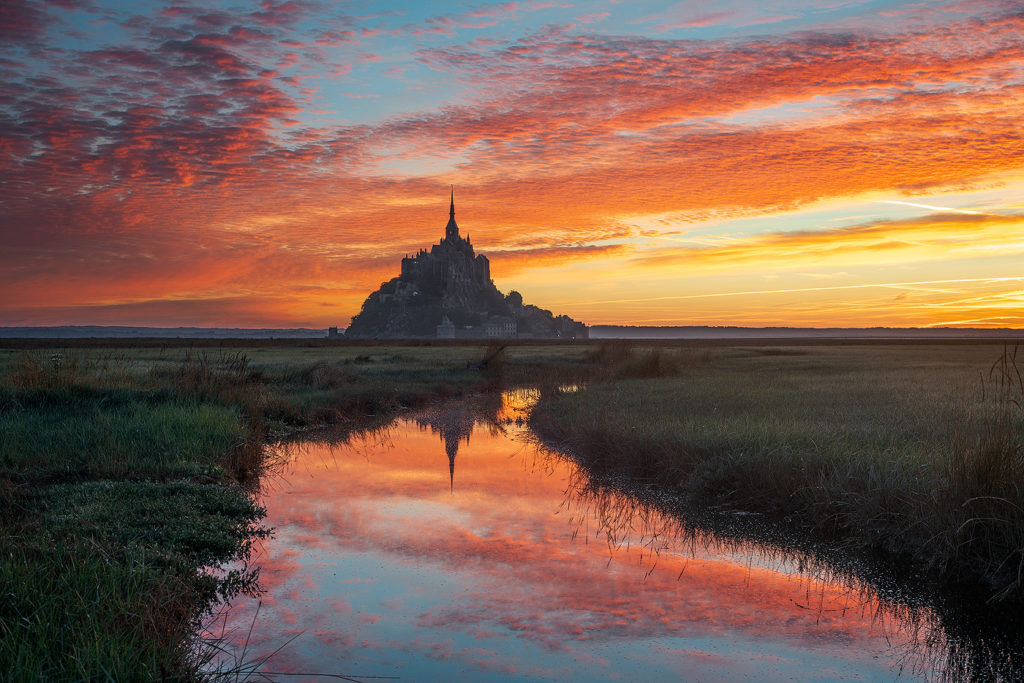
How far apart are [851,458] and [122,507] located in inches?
401

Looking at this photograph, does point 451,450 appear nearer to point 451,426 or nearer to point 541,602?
point 451,426

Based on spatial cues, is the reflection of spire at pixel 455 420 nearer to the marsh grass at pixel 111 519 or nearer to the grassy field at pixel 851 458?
the grassy field at pixel 851 458

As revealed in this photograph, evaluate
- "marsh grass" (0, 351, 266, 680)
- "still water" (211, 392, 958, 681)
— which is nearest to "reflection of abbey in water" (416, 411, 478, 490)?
"still water" (211, 392, 958, 681)

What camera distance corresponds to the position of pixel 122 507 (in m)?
8.31

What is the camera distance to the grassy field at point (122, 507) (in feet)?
14.8

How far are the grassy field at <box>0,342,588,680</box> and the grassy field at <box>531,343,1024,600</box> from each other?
708 cm

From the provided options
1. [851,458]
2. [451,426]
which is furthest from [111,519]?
[451,426]

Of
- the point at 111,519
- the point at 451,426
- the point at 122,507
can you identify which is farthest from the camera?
the point at 451,426

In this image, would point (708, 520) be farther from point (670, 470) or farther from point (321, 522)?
point (321, 522)

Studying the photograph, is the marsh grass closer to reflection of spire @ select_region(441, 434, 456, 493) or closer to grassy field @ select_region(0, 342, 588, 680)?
grassy field @ select_region(0, 342, 588, 680)

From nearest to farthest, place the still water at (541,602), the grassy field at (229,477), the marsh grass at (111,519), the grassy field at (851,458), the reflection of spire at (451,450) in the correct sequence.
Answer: the marsh grass at (111,519)
the grassy field at (229,477)
the still water at (541,602)
the grassy field at (851,458)
the reflection of spire at (451,450)

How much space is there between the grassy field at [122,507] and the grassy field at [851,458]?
23.2 ft

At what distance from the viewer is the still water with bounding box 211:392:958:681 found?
5500 millimetres

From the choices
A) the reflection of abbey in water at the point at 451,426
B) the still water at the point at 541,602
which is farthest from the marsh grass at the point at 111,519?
the reflection of abbey in water at the point at 451,426
